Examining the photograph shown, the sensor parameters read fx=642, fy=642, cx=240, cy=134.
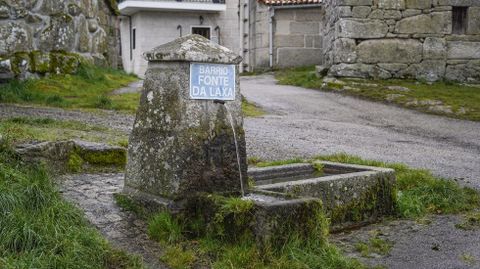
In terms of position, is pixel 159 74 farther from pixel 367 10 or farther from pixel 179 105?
pixel 367 10

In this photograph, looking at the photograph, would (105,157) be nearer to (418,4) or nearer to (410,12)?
(410,12)

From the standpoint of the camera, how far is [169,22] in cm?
2898

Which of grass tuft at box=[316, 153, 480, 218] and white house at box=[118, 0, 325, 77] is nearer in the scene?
grass tuft at box=[316, 153, 480, 218]

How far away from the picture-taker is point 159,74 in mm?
5145

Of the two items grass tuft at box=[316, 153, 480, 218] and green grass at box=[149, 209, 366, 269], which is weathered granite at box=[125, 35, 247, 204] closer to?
green grass at box=[149, 209, 366, 269]

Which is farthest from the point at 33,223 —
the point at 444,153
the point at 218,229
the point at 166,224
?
the point at 444,153

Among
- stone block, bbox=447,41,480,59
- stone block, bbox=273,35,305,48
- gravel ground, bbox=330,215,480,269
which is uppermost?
stone block, bbox=273,35,305,48

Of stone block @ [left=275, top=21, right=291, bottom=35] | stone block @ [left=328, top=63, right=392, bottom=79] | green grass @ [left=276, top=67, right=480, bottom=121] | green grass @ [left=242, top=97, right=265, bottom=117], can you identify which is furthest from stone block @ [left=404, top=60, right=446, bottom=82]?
stone block @ [left=275, top=21, right=291, bottom=35]

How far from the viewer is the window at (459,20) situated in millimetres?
17688

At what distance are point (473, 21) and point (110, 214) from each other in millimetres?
14914

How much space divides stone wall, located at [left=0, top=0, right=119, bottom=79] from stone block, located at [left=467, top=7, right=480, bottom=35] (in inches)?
401

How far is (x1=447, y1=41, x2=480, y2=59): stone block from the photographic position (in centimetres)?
1752

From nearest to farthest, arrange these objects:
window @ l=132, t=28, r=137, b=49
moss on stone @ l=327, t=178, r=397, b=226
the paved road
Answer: moss on stone @ l=327, t=178, r=397, b=226, the paved road, window @ l=132, t=28, r=137, b=49

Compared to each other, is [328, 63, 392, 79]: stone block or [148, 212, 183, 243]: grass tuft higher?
[328, 63, 392, 79]: stone block
